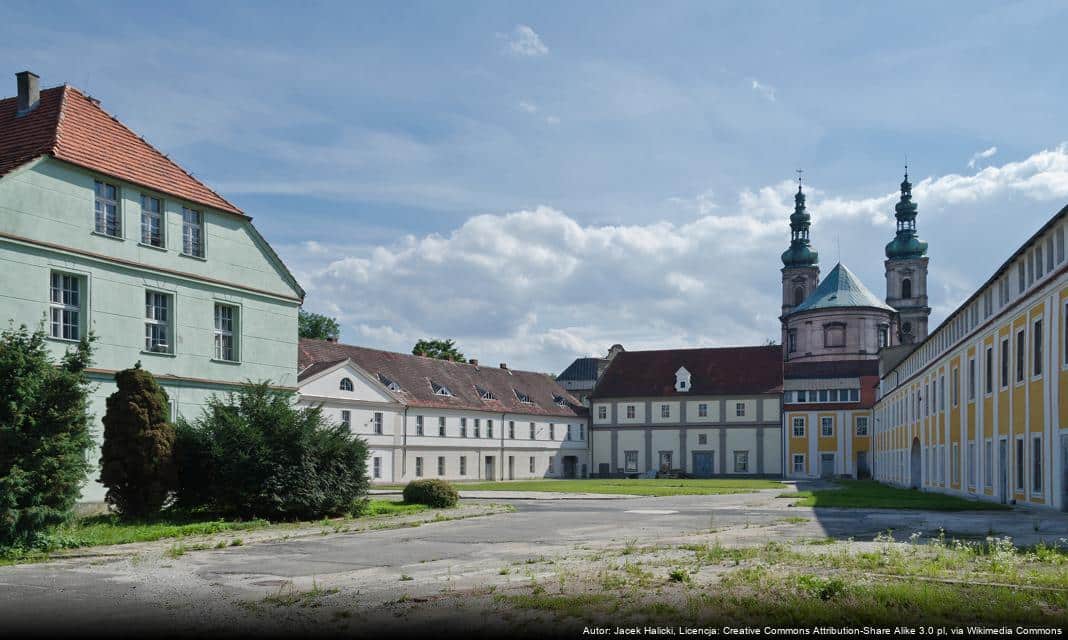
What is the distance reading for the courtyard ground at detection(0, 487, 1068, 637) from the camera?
9758mm

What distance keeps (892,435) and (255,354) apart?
47.9m

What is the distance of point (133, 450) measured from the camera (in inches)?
856

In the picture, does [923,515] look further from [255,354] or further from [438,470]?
[438,470]

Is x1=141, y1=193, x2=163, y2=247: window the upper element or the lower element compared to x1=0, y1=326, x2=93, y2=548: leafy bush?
upper

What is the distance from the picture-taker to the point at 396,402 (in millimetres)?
64438

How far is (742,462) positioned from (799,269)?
145ft

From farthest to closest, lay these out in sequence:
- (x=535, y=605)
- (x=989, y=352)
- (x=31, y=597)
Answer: (x=989, y=352) → (x=31, y=597) → (x=535, y=605)

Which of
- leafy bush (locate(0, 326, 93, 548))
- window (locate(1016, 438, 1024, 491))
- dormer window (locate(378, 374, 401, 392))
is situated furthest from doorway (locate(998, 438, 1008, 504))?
dormer window (locate(378, 374, 401, 392))

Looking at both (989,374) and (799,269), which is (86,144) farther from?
(799,269)

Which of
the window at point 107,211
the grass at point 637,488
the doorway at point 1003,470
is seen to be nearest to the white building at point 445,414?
the grass at point 637,488

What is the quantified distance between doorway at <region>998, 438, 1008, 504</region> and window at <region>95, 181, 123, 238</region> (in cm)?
2821

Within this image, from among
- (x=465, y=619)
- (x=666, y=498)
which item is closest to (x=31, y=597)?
(x=465, y=619)

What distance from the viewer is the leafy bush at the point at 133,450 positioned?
2172 centimetres

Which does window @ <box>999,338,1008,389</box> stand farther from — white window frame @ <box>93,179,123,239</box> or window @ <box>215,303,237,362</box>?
white window frame @ <box>93,179,123,239</box>
